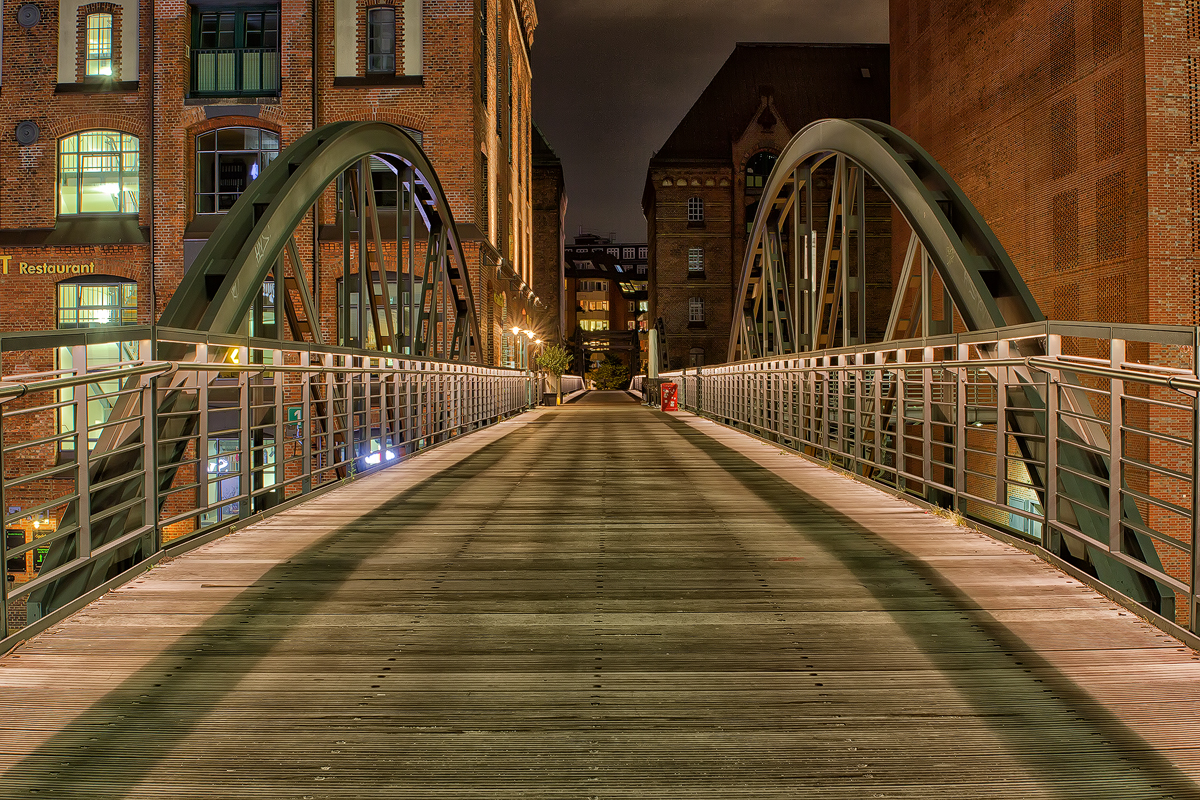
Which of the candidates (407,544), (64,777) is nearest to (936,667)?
(64,777)

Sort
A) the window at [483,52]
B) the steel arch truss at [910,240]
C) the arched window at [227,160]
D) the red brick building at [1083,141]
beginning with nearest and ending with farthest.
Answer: the steel arch truss at [910,240], the red brick building at [1083,141], the arched window at [227,160], the window at [483,52]

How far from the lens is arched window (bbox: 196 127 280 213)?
22000 mm

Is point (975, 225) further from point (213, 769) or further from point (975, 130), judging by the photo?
point (975, 130)

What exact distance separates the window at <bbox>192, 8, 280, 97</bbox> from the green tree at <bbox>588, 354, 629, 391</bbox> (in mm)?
61383

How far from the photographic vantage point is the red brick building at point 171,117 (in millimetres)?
21469

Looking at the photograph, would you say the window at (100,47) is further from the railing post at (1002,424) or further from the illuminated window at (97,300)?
the railing post at (1002,424)

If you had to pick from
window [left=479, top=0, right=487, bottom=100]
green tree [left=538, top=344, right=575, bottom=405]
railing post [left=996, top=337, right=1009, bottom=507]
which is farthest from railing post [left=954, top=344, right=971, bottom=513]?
green tree [left=538, top=344, right=575, bottom=405]

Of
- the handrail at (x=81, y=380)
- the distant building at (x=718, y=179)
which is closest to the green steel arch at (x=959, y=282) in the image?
the handrail at (x=81, y=380)

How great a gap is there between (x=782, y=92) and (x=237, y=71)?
35336 millimetres

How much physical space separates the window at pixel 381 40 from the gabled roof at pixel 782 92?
27877 millimetres

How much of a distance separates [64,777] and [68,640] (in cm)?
116

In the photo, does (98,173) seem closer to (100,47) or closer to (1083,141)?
(100,47)

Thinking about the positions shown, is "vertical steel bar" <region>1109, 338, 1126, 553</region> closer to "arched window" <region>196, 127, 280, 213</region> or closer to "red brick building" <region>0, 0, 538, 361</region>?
"red brick building" <region>0, 0, 538, 361</region>

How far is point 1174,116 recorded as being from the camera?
18.2 metres
